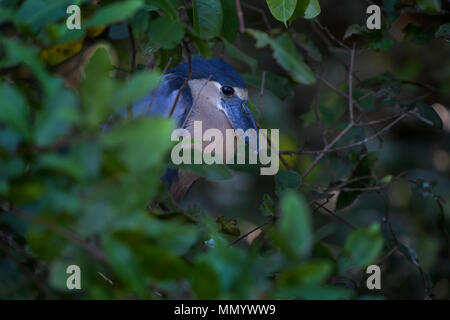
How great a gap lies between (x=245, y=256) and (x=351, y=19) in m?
2.30

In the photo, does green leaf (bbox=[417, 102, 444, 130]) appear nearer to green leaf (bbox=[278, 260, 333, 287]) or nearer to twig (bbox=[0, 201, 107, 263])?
green leaf (bbox=[278, 260, 333, 287])

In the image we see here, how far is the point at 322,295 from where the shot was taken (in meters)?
0.60

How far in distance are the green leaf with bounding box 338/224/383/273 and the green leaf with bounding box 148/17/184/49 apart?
405 millimetres

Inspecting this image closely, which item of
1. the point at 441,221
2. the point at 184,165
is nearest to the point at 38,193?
the point at 184,165

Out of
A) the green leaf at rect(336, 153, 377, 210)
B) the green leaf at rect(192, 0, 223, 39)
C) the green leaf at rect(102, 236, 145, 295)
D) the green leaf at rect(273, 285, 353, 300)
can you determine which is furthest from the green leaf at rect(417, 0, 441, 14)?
the green leaf at rect(102, 236, 145, 295)

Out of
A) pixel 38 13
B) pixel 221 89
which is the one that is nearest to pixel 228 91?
pixel 221 89

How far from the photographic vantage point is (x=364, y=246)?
66 cm

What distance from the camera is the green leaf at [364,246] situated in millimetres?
646

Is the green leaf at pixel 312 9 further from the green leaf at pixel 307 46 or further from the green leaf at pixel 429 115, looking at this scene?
the green leaf at pixel 429 115

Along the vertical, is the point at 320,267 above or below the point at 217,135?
below

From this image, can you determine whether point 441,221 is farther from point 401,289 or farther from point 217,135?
point 401,289

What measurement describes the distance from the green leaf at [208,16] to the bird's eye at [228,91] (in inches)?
18.8

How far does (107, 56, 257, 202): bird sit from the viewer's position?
144cm

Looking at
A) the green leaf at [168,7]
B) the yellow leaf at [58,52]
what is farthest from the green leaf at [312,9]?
the yellow leaf at [58,52]
